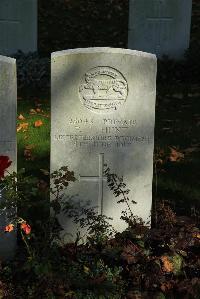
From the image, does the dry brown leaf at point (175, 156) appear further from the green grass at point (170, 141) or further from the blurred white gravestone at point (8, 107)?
the blurred white gravestone at point (8, 107)

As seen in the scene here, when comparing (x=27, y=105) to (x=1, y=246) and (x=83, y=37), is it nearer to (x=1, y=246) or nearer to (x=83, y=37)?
(x=1, y=246)

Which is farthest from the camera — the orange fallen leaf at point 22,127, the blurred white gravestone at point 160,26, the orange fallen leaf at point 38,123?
the blurred white gravestone at point 160,26

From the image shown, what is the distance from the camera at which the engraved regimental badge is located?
4.35m

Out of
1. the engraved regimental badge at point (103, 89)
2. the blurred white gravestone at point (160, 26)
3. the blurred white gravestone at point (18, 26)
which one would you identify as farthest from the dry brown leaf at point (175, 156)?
the blurred white gravestone at point (18, 26)

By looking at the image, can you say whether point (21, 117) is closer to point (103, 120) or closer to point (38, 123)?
point (38, 123)

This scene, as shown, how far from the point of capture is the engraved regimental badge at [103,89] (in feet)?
14.3

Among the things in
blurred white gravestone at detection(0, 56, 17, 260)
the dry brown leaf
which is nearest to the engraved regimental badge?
blurred white gravestone at detection(0, 56, 17, 260)

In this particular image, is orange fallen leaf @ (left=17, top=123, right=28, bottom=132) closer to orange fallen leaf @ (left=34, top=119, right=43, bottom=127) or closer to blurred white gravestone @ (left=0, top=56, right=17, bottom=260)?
orange fallen leaf @ (left=34, top=119, right=43, bottom=127)

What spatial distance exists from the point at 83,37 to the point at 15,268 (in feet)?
31.0

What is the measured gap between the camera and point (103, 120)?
4.44m

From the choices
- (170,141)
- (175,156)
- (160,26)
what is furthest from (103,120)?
(160,26)

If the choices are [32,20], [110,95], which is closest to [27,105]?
[32,20]

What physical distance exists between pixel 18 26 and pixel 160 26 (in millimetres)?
2263

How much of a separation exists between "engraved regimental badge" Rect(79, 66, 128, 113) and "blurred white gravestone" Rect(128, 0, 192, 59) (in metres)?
5.71
